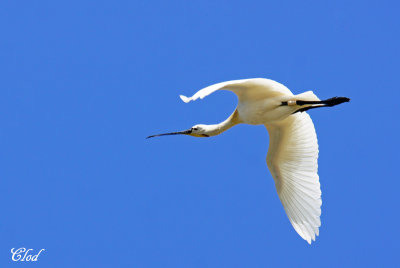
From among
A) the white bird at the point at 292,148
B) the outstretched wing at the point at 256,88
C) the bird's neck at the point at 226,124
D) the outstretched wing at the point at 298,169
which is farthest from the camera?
the outstretched wing at the point at 298,169

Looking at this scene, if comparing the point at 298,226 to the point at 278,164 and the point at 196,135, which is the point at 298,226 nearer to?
the point at 278,164

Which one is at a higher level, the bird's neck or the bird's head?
the bird's head

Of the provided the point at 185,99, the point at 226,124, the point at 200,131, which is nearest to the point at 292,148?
the point at 226,124

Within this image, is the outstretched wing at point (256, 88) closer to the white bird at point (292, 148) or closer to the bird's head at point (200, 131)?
the white bird at point (292, 148)

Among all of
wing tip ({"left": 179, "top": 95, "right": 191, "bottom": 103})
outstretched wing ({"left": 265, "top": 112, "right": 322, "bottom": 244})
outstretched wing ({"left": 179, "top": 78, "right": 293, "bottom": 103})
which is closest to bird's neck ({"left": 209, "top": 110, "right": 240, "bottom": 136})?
outstretched wing ({"left": 179, "top": 78, "right": 293, "bottom": 103})

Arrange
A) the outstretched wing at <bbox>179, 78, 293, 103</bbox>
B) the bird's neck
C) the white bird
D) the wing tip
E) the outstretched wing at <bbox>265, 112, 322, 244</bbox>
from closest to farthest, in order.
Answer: the wing tip < the outstretched wing at <bbox>179, 78, 293, 103</bbox> < the white bird < the bird's neck < the outstretched wing at <bbox>265, 112, 322, 244</bbox>

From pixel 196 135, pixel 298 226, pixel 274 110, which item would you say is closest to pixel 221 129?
pixel 196 135

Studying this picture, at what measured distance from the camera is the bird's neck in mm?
13109

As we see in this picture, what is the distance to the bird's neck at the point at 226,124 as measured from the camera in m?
13.1

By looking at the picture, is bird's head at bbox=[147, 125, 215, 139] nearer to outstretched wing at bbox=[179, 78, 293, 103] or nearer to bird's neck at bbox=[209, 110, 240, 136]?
bird's neck at bbox=[209, 110, 240, 136]

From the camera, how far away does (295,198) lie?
13656 mm

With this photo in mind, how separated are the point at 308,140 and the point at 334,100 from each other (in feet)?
3.75

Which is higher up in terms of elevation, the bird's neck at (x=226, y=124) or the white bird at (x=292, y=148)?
the bird's neck at (x=226, y=124)

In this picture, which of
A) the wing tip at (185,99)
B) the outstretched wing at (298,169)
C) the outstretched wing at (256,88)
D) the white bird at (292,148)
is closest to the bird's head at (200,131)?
the white bird at (292,148)
